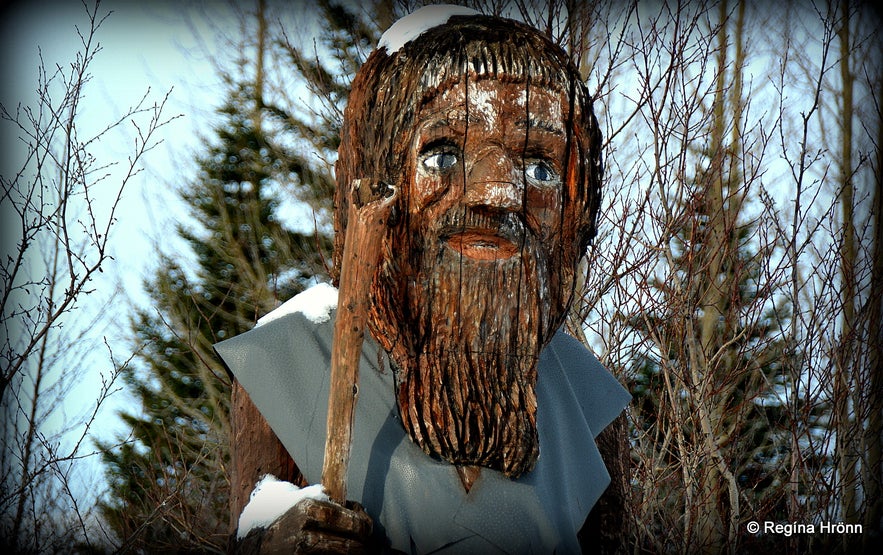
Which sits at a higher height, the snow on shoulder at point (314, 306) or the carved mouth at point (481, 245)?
the carved mouth at point (481, 245)

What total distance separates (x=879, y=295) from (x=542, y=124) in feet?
9.55

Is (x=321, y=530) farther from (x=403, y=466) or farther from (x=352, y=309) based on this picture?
(x=352, y=309)

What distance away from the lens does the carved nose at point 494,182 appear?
85.9 inches

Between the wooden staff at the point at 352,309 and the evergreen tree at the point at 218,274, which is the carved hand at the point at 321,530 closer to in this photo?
the wooden staff at the point at 352,309

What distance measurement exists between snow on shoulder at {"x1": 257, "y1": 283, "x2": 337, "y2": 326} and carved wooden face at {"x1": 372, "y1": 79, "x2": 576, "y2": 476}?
234 millimetres

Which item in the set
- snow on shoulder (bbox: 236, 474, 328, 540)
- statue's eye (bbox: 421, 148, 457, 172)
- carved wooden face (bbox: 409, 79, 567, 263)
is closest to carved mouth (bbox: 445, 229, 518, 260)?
carved wooden face (bbox: 409, 79, 567, 263)

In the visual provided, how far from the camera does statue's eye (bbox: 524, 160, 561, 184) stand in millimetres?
2277

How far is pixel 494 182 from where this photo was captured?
2191 mm

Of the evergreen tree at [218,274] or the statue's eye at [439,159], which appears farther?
the evergreen tree at [218,274]

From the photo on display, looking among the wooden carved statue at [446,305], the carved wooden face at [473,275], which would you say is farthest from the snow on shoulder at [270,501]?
the carved wooden face at [473,275]

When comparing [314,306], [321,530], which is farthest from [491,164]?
[321,530]

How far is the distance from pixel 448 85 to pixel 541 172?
29 cm

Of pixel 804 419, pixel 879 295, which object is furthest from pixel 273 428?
pixel 879 295

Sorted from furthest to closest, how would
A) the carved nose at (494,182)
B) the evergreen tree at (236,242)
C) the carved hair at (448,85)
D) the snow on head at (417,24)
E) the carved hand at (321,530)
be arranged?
the evergreen tree at (236,242)
the snow on head at (417,24)
the carved hair at (448,85)
the carved nose at (494,182)
the carved hand at (321,530)
